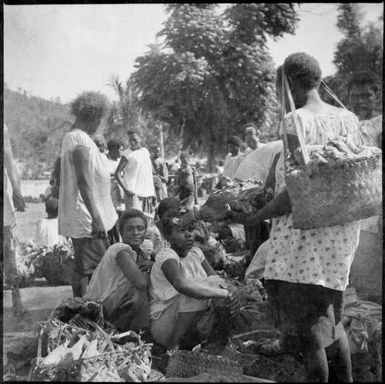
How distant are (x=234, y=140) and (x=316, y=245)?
3.70ft

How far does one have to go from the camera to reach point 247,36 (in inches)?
151

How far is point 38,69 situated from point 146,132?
77 centimetres

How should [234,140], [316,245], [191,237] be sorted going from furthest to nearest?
[234,140] → [191,237] → [316,245]

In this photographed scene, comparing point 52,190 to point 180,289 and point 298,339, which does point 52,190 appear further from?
point 298,339

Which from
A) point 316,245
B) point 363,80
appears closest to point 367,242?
point 316,245

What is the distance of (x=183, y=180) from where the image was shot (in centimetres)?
399

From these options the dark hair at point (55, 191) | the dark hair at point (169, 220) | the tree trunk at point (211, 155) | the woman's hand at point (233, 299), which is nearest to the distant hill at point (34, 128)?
the dark hair at point (55, 191)

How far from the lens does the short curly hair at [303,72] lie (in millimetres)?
3365

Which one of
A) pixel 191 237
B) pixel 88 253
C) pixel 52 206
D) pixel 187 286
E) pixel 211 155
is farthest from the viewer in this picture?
pixel 52 206

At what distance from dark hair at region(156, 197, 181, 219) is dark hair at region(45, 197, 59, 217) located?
2.72 feet

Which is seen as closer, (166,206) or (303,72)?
(303,72)

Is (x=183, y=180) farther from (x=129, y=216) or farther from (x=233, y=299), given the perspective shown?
(x=233, y=299)

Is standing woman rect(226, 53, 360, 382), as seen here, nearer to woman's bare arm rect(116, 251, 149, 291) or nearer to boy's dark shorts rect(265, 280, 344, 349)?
boy's dark shorts rect(265, 280, 344, 349)

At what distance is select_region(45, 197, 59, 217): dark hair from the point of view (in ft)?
13.7
